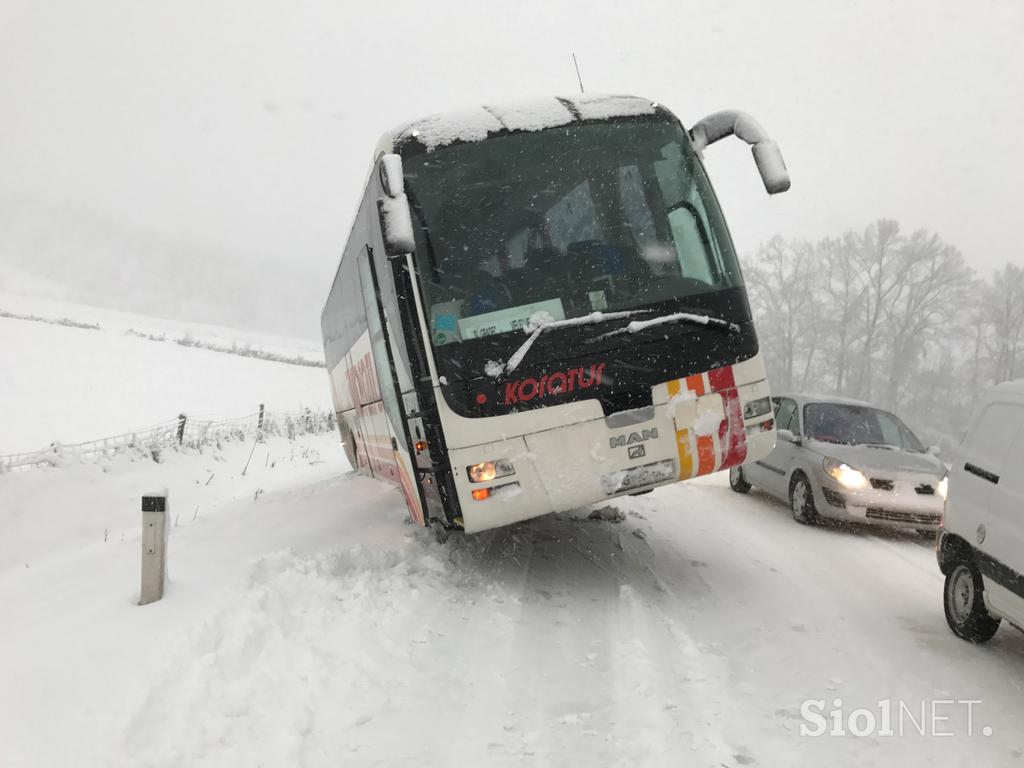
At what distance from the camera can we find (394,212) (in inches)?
195

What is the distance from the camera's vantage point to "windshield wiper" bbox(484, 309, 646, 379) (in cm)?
518

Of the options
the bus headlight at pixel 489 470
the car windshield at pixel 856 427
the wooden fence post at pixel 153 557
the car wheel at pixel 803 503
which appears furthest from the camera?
the car windshield at pixel 856 427

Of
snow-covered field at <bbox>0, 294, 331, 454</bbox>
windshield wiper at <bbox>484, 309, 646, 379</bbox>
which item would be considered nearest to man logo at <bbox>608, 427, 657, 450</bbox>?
windshield wiper at <bbox>484, 309, 646, 379</bbox>

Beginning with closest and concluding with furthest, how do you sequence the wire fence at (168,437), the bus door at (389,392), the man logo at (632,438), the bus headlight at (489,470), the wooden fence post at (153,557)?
the wooden fence post at (153,557)
the bus headlight at (489,470)
the man logo at (632,438)
the bus door at (389,392)
the wire fence at (168,437)

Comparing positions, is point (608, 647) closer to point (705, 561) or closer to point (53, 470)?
point (705, 561)

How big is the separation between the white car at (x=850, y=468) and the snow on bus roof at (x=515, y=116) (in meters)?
5.35

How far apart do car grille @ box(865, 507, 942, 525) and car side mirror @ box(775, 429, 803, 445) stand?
56.5 inches

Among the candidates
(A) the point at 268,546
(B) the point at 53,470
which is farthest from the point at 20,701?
(B) the point at 53,470

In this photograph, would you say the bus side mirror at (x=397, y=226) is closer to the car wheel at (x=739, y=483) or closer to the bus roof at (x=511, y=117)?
the bus roof at (x=511, y=117)

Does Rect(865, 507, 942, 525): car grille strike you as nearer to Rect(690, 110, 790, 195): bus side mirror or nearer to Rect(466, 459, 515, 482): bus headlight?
Rect(690, 110, 790, 195): bus side mirror

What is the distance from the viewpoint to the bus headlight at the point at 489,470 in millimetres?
5168

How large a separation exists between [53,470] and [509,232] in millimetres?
9889

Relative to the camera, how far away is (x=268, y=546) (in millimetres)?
6367

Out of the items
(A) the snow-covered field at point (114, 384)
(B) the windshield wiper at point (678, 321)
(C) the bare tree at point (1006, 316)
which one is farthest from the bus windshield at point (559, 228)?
(C) the bare tree at point (1006, 316)
